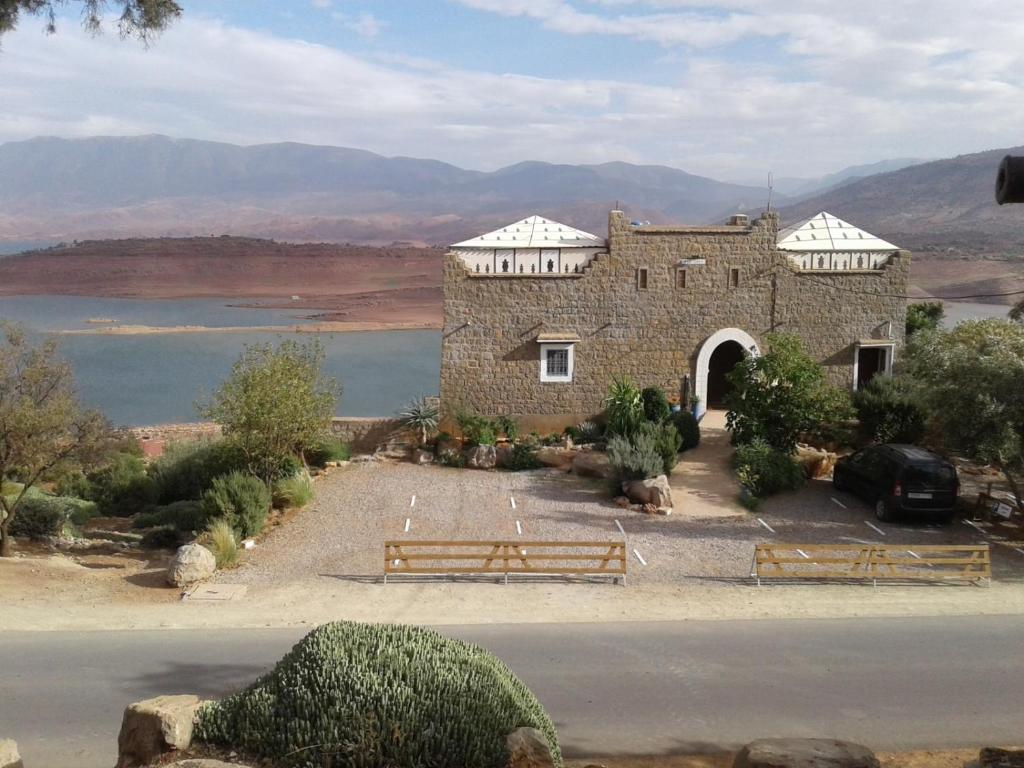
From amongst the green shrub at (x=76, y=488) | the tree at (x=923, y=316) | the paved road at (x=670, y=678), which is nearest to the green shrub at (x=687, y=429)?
the tree at (x=923, y=316)

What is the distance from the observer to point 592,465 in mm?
17859

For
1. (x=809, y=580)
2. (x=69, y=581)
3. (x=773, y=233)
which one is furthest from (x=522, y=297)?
(x=69, y=581)

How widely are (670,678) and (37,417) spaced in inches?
410

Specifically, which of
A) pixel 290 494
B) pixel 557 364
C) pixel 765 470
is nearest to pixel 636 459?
pixel 765 470

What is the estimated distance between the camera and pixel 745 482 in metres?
16.6

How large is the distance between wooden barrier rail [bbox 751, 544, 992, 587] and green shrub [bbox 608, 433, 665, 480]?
3953mm

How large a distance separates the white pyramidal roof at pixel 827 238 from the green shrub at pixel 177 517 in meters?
14.4

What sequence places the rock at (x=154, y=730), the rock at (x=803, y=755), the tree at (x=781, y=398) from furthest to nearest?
the tree at (x=781, y=398)
the rock at (x=803, y=755)
the rock at (x=154, y=730)

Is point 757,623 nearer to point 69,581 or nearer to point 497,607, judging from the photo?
point 497,607

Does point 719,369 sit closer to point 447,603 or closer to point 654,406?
point 654,406

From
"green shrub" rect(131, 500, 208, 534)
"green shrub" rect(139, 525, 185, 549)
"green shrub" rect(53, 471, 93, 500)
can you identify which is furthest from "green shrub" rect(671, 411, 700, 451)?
"green shrub" rect(53, 471, 93, 500)

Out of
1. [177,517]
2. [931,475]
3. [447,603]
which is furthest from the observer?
[177,517]

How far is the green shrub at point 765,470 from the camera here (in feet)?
54.4

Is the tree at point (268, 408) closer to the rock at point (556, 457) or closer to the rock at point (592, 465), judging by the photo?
the rock at point (556, 457)
